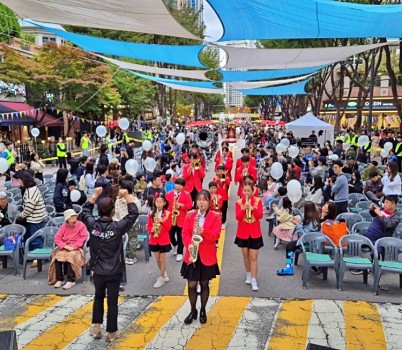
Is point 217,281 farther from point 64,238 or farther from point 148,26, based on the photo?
point 148,26

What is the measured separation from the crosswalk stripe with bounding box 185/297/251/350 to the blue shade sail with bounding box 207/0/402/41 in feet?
14.4

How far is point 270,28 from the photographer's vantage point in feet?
24.7

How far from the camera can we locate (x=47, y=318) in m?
5.35

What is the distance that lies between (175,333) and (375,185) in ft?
23.6

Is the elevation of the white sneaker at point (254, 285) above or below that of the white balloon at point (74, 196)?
below

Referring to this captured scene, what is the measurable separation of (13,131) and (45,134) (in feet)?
14.6

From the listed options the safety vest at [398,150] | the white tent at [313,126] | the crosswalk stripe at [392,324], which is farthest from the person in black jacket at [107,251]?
the white tent at [313,126]

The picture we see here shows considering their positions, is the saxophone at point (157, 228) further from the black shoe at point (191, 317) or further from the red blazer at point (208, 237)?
the black shoe at point (191, 317)

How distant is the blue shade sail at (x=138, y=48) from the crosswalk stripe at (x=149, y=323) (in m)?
6.32

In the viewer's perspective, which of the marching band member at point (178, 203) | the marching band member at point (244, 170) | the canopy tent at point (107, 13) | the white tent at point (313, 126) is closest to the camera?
the canopy tent at point (107, 13)

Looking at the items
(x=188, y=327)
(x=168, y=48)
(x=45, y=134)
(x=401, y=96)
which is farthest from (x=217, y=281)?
(x=401, y=96)

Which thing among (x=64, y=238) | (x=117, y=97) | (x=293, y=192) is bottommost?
(x=64, y=238)

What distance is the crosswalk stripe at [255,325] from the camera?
185 inches

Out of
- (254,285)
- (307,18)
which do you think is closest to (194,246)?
(254,285)
